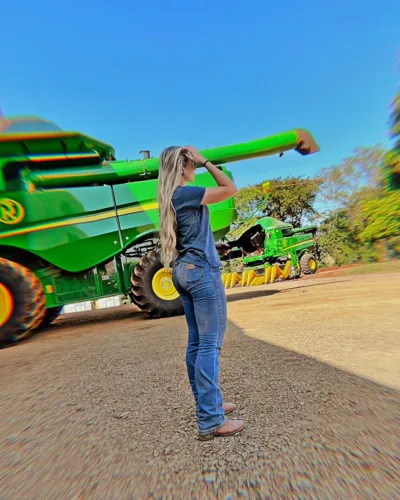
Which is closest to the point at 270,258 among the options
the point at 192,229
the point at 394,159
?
the point at 394,159

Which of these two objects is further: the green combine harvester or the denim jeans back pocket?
the green combine harvester

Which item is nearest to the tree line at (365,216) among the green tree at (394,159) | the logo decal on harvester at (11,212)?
the green tree at (394,159)

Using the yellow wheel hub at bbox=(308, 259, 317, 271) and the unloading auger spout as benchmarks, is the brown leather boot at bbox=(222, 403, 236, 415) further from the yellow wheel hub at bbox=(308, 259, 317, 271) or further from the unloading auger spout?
the yellow wheel hub at bbox=(308, 259, 317, 271)

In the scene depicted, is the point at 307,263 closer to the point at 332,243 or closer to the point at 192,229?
the point at 332,243

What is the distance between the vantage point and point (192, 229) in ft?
6.39

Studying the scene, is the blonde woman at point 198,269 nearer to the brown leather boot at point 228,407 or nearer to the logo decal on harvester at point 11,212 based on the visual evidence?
the brown leather boot at point 228,407

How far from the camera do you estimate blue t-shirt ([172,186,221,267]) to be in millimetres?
1920

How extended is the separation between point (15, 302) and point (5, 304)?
164 millimetres

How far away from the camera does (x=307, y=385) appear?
241cm

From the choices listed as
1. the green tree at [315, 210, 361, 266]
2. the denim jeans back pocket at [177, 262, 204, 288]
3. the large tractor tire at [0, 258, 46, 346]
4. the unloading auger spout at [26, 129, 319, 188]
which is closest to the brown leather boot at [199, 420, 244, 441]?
the denim jeans back pocket at [177, 262, 204, 288]

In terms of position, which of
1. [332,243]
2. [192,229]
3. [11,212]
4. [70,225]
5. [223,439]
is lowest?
[223,439]

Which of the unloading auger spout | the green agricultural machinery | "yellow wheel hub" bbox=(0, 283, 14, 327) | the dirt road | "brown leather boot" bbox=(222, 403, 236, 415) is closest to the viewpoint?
the dirt road

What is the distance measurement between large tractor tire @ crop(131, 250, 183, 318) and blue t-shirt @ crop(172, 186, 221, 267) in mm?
4379

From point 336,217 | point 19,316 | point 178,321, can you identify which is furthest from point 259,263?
point 19,316
